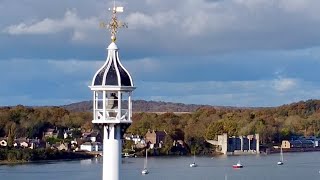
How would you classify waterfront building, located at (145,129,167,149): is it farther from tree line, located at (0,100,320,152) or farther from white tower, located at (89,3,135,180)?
white tower, located at (89,3,135,180)

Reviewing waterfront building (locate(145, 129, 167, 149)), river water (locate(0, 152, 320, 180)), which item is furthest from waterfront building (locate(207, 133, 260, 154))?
river water (locate(0, 152, 320, 180))

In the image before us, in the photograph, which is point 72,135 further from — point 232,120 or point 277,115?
point 277,115

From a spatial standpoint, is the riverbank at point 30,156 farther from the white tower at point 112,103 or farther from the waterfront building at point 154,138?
the white tower at point 112,103

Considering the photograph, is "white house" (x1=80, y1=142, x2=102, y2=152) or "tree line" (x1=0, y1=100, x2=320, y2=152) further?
"tree line" (x1=0, y1=100, x2=320, y2=152)

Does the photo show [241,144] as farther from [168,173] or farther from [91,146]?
[168,173]

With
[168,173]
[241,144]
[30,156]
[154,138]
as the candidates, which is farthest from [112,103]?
[241,144]

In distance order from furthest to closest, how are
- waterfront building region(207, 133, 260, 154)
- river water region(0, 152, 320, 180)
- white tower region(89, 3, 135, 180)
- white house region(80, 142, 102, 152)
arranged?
waterfront building region(207, 133, 260, 154) < white house region(80, 142, 102, 152) < river water region(0, 152, 320, 180) < white tower region(89, 3, 135, 180)

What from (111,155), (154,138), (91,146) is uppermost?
(154,138)

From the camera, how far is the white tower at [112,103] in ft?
22.6

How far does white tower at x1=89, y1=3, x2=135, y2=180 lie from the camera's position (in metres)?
6.88

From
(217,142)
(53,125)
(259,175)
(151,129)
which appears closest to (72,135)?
(53,125)

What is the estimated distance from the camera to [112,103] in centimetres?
694

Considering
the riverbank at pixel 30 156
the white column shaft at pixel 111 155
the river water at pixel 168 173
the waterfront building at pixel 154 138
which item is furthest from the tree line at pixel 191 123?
the white column shaft at pixel 111 155

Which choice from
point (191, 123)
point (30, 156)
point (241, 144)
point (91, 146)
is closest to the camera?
point (30, 156)
